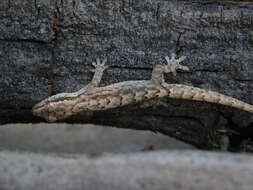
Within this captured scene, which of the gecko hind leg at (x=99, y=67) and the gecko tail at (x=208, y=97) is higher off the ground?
the gecko hind leg at (x=99, y=67)

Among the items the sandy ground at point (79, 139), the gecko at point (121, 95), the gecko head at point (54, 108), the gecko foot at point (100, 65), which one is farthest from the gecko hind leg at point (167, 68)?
the sandy ground at point (79, 139)

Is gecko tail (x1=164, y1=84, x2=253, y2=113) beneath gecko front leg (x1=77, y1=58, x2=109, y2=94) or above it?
beneath

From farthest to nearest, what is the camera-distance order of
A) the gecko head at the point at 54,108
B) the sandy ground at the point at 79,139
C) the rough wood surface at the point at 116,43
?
the sandy ground at the point at 79,139
the gecko head at the point at 54,108
the rough wood surface at the point at 116,43

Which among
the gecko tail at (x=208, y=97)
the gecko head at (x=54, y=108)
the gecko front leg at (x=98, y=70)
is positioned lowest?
the gecko head at (x=54, y=108)

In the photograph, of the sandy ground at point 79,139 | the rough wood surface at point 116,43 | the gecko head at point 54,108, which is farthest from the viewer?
the sandy ground at point 79,139

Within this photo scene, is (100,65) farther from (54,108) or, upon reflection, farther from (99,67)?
(54,108)

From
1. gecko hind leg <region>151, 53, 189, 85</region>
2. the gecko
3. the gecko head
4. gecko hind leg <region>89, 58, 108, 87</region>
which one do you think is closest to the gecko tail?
the gecko

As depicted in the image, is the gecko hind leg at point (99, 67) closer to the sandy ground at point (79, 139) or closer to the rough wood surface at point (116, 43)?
the rough wood surface at point (116, 43)

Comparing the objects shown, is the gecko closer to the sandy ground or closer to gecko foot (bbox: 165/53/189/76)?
gecko foot (bbox: 165/53/189/76)
